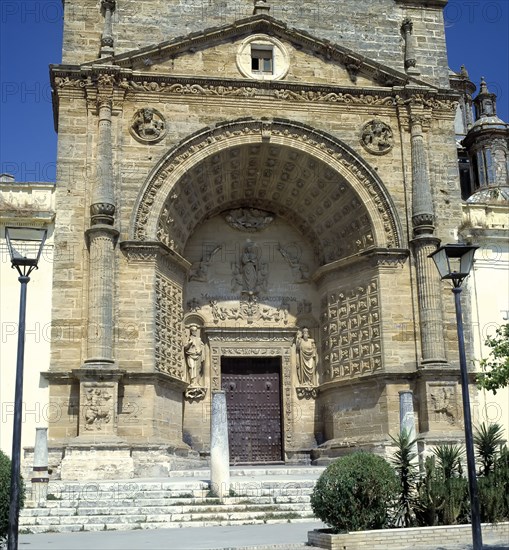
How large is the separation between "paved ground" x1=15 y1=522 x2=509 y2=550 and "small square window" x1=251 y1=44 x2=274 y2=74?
12.3m

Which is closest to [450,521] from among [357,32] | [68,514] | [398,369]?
[68,514]

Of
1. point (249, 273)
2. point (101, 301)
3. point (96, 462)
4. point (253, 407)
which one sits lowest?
point (96, 462)

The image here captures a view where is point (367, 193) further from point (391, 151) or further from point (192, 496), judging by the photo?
point (192, 496)

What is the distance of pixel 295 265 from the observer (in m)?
22.0

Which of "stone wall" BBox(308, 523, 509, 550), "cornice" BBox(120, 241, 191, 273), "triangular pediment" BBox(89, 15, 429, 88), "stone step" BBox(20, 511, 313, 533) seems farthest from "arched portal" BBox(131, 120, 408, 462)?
"stone wall" BBox(308, 523, 509, 550)

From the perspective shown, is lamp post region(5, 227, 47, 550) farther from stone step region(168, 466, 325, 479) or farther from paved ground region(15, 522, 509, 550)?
stone step region(168, 466, 325, 479)

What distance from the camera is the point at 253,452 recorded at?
20.6 meters

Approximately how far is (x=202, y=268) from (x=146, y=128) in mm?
4176

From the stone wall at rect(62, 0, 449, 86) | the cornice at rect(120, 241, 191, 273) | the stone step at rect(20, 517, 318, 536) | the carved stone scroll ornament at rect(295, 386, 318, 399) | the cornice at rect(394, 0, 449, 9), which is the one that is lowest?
the stone step at rect(20, 517, 318, 536)

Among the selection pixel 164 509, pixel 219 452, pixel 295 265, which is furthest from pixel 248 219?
pixel 164 509

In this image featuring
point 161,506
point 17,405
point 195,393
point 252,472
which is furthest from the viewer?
point 195,393

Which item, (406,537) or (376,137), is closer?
(406,537)

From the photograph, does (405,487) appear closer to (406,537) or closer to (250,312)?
(406,537)

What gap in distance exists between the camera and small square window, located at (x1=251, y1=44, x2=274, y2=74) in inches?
803
